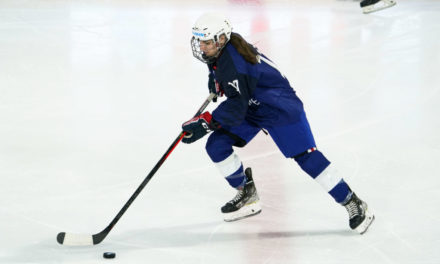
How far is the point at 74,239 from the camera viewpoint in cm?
312

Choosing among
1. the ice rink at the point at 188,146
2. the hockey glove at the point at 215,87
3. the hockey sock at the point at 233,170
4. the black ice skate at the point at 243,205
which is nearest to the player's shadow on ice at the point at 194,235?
the ice rink at the point at 188,146

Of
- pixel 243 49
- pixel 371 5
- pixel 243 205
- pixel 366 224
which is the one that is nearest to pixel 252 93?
pixel 243 49

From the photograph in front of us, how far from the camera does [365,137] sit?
461cm

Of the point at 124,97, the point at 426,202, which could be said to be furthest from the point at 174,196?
the point at 124,97

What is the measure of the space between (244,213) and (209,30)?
89cm

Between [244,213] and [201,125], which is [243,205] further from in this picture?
[201,125]

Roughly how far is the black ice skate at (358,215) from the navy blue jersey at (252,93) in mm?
450

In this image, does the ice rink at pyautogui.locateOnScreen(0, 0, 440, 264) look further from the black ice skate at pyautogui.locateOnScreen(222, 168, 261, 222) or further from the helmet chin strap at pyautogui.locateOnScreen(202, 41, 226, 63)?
the helmet chin strap at pyautogui.locateOnScreen(202, 41, 226, 63)

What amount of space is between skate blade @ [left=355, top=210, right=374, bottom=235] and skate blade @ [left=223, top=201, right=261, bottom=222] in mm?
483

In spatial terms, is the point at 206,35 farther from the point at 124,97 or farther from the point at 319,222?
the point at 124,97

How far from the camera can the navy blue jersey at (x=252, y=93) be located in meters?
3.10

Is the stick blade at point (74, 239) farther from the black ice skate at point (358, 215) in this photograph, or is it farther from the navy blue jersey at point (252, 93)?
the black ice skate at point (358, 215)

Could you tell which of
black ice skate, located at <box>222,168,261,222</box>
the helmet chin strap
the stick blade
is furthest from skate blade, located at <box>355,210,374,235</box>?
the stick blade

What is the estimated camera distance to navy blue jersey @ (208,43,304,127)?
3.10m
